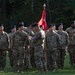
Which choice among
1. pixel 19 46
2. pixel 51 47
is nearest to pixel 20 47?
pixel 19 46

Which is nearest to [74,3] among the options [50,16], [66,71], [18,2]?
[50,16]

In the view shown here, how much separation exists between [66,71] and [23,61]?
6.26ft

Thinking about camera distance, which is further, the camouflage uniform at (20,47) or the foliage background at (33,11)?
the foliage background at (33,11)

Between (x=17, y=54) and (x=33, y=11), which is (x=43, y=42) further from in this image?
(x=33, y=11)

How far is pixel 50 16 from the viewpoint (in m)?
50.8

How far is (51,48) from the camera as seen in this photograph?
57.3 ft

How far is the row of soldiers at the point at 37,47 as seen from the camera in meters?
16.6

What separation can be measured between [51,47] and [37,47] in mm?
1019

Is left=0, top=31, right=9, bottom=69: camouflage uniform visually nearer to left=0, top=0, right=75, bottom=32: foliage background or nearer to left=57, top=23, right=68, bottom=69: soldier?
left=57, top=23, right=68, bottom=69: soldier

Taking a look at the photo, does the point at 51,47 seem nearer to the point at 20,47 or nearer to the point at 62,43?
the point at 20,47

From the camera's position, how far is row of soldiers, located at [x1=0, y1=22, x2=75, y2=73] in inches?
654

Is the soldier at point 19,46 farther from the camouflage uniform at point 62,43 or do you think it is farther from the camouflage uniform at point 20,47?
the camouflage uniform at point 62,43

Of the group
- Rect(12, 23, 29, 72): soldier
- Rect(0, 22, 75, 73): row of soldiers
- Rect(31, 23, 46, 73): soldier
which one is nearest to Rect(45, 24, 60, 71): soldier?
Rect(0, 22, 75, 73): row of soldiers

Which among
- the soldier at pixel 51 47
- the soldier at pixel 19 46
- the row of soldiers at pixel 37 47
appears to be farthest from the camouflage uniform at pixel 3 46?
the soldier at pixel 51 47
